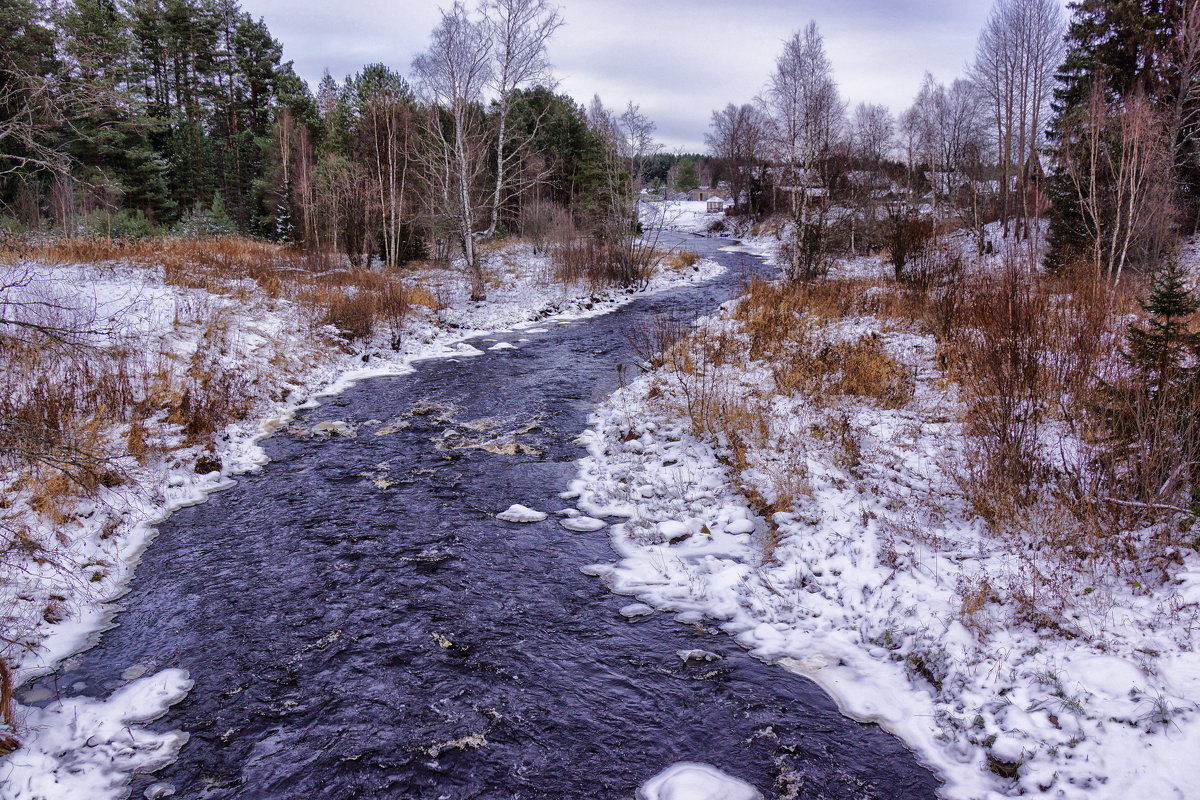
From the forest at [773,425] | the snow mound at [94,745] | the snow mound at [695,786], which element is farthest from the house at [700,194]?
the snow mound at [94,745]

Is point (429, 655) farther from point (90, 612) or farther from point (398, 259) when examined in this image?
point (398, 259)

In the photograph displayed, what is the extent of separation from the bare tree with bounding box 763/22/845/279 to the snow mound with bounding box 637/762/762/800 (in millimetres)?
16597

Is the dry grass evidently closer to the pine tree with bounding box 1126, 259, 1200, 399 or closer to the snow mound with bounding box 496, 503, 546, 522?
the snow mound with bounding box 496, 503, 546, 522

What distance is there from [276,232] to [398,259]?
16.2 metres

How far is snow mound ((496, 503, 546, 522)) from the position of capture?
6531mm

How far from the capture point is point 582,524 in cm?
648

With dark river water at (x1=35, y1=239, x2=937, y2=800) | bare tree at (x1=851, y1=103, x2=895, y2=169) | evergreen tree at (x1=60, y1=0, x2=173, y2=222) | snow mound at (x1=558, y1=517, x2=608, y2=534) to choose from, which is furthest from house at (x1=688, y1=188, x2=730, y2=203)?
dark river water at (x1=35, y1=239, x2=937, y2=800)

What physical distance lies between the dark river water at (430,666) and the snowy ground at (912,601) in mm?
382

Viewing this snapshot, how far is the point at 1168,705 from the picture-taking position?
10.2ft

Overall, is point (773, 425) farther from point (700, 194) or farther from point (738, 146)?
point (700, 194)

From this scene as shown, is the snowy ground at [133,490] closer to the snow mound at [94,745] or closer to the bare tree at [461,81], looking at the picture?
the snow mound at [94,745]

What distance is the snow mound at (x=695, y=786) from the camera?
3168 mm

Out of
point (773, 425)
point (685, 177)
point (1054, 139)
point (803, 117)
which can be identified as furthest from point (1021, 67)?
point (685, 177)

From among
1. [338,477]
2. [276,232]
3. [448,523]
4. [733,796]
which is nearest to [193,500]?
[338,477]
